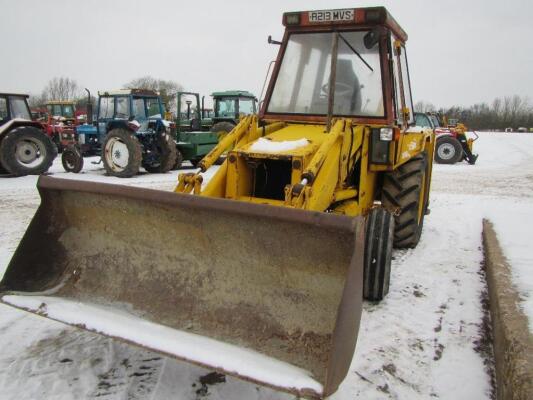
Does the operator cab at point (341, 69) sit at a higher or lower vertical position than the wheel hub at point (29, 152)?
higher

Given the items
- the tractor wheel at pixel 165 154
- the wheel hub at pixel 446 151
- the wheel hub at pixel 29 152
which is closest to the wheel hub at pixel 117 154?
the tractor wheel at pixel 165 154

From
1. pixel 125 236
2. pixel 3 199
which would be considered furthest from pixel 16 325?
pixel 3 199

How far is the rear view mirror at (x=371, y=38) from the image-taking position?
4141mm

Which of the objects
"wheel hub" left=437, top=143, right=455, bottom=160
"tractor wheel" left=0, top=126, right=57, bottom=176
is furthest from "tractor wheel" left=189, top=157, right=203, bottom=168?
"wheel hub" left=437, top=143, right=455, bottom=160

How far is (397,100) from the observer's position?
4.59 metres

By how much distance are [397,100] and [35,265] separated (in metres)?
3.45

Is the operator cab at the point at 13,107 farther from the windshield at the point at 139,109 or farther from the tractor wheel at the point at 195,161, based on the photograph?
the tractor wheel at the point at 195,161

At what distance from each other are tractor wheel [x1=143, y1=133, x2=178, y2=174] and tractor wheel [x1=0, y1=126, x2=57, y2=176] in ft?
8.24

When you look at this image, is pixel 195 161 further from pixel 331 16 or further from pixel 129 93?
pixel 331 16

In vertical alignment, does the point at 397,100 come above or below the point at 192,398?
above

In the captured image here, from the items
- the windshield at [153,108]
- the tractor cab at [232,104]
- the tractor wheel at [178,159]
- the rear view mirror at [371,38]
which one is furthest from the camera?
the tractor cab at [232,104]

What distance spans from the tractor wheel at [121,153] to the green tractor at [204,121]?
71.6 inches

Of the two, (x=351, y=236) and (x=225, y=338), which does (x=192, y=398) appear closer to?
(x=225, y=338)

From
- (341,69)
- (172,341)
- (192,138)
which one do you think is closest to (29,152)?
(192,138)
